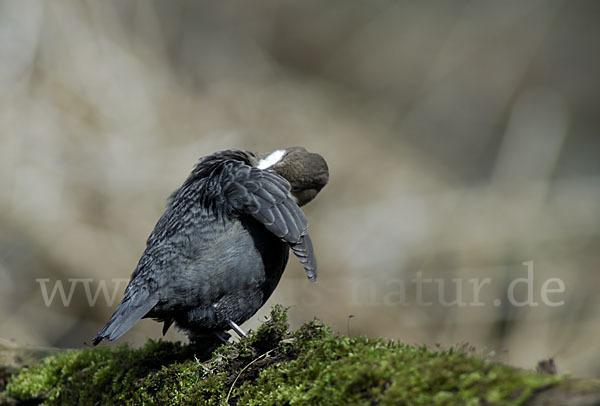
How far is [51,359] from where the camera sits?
149 inches

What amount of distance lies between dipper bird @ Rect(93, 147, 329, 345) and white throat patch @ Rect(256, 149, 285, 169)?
0.67 metres

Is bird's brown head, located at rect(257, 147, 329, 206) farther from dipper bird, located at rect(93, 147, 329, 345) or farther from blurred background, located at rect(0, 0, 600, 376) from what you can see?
blurred background, located at rect(0, 0, 600, 376)

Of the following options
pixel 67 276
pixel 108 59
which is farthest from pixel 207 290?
pixel 108 59

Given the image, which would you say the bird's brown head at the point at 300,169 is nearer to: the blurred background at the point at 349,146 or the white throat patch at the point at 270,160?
the white throat patch at the point at 270,160

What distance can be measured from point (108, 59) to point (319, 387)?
243 inches

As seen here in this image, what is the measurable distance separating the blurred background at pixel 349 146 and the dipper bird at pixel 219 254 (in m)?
2.95

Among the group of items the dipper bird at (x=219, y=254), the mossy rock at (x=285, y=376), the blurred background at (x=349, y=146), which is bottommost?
the mossy rock at (x=285, y=376)

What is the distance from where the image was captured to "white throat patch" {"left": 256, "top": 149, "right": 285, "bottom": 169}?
14.2 ft

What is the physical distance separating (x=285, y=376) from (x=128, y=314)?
1.12 metres

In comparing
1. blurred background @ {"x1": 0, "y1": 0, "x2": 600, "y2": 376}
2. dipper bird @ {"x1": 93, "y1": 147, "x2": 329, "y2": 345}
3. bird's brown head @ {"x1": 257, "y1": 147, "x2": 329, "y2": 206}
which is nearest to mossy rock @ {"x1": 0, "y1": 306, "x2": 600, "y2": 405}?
dipper bird @ {"x1": 93, "y1": 147, "x2": 329, "y2": 345}

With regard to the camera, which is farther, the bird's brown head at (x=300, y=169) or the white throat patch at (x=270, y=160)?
the white throat patch at (x=270, y=160)

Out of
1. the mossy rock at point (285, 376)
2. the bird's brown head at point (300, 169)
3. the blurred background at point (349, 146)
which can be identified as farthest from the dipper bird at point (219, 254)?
the blurred background at point (349, 146)

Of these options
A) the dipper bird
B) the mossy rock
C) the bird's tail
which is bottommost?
the mossy rock

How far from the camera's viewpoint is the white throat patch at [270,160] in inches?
170
